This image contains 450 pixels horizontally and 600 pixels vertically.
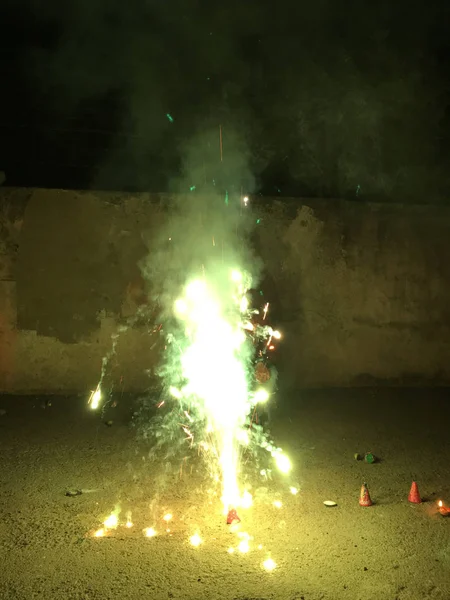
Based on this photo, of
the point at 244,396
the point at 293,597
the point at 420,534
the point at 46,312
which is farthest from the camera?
the point at 46,312

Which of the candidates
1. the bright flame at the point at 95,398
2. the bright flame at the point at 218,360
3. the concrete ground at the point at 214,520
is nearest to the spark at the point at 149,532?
the concrete ground at the point at 214,520

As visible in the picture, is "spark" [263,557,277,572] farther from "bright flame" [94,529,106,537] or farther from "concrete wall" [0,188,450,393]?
"concrete wall" [0,188,450,393]

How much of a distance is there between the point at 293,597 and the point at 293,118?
7738 mm

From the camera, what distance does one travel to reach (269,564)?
10.3 ft

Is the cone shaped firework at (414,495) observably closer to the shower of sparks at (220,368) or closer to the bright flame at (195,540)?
the shower of sparks at (220,368)

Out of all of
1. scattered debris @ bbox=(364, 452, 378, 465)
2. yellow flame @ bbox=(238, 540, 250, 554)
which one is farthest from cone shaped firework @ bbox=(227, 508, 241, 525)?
scattered debris @ bbox=(364, 452, 378, 465)

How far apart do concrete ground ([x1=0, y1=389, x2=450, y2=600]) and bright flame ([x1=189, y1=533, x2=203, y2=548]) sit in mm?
34

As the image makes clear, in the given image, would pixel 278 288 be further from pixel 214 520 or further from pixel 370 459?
pixel 214 520

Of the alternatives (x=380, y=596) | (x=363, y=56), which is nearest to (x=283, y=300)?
(x=380, y=596)

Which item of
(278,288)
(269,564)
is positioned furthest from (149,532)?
(278,288)

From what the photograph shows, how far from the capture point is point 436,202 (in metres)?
7.59

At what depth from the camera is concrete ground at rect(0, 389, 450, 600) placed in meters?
2.96

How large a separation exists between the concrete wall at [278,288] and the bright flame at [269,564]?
3578mm

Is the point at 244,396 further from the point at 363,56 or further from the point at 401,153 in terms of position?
the point at 363,56
